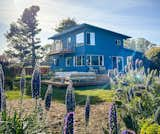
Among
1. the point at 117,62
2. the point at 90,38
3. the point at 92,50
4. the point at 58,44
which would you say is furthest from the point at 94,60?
the point at 58,44

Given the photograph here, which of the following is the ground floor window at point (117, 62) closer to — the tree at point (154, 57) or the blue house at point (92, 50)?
the blue house at point (92, 50)

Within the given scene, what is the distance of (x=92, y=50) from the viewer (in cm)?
3466

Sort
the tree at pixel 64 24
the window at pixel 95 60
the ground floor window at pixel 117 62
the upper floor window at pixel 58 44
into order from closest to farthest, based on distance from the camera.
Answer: the window at pixel 95 60, the ground floor window at pixel 117 62, the upper floor window at pixel 58 44, the tree at pixel 64 24

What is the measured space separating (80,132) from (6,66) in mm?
15281

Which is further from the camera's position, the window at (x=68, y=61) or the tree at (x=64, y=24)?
the tree at (x=64, y=24)

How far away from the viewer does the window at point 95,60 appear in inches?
1362

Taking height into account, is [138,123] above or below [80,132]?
above

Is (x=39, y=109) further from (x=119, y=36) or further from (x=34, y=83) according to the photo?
(x=119, y=36)

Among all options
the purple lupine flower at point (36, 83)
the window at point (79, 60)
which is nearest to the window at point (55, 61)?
the window at point (79, 60)

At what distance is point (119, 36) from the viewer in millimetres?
37281

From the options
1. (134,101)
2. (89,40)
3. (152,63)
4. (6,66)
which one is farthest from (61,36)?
(134,101)

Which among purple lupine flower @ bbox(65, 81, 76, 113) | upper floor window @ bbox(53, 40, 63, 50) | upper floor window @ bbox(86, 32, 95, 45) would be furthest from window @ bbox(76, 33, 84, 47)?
purple lupine flower @ bbox(65, 81, 76, 113)

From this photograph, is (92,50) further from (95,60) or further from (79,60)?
(79,60)

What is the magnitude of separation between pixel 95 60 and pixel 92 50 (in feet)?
4.16
